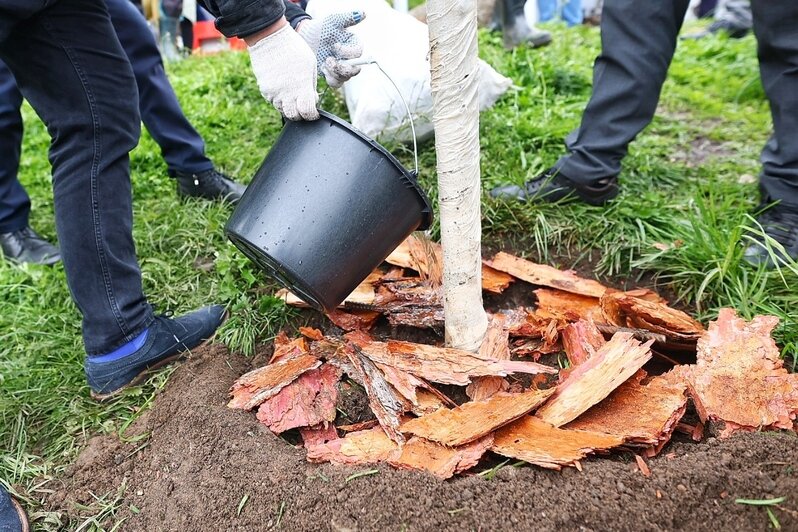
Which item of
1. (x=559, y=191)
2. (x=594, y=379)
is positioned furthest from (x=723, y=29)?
(x=594, y=379)

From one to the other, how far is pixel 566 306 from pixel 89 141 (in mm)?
1671

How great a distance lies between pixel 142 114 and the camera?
2898 millimetres

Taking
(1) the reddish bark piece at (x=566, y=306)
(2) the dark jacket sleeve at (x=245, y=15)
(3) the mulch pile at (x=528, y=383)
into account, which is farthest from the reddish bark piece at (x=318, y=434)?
(2) the dark jacket sleeve at (x=245, y=15)

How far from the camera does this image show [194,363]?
6.70 feet

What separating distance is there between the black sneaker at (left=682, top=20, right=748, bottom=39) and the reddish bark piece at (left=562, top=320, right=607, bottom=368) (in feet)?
14.8

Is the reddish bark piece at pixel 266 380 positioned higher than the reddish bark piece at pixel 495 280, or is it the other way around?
the reddish bark piece at pixel 266 380

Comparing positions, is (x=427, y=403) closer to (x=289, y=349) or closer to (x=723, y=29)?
(x=289, y=349)

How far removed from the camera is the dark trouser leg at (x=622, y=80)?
2414 mm

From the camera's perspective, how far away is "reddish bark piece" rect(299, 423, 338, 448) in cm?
171

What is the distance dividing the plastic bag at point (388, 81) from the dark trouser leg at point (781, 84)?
1.19 meters

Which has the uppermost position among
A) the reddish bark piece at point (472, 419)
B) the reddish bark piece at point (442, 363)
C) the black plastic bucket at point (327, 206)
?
the black plastic bucket at point (327, 206)

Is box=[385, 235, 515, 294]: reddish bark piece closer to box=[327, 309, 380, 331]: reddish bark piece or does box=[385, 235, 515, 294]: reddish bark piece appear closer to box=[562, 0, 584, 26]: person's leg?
box=[327, 309, 380, 331]: reddish bark piece

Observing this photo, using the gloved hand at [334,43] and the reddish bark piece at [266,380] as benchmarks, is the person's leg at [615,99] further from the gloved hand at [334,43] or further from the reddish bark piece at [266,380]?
the reddish bark piece at [266,380]

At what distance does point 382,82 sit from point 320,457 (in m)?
1.87
